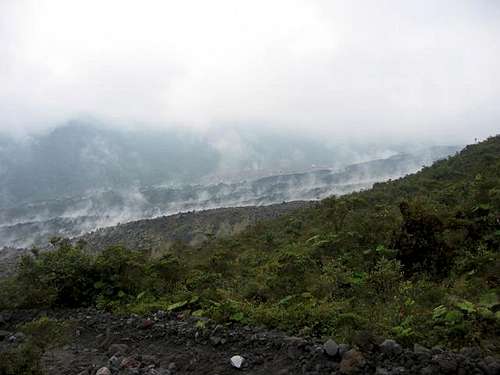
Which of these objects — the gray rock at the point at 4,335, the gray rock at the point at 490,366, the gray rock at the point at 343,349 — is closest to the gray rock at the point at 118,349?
the gray rock at the point at 4,335

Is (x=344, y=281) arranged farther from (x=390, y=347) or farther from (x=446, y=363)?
(x=446, y=363)

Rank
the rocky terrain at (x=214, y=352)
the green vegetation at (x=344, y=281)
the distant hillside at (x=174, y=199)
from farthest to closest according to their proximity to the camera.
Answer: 1. the distant hillside at (x=174, y=199)
2. the green vegetation at (x=344, y=281)
3. the rocky terrain at (x=214, y=352)

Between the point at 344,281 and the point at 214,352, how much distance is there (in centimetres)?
379

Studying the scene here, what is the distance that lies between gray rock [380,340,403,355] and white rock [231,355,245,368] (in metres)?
2.30

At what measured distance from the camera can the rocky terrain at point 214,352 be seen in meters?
6.41

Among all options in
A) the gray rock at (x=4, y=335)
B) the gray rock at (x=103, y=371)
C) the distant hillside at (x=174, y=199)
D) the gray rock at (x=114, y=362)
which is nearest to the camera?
the gray rock at (x=103, y=371)

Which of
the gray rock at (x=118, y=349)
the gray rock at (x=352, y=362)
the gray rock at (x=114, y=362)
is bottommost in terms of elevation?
the gray rock at (x=118, y=349)

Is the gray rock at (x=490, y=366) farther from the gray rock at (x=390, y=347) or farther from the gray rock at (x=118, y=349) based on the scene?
the gray rock at (x=118, y=349)

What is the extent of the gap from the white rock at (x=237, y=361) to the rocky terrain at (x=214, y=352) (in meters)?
0.02

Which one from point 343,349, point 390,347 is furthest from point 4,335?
point 390,347

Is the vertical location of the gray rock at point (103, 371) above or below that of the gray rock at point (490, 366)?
below

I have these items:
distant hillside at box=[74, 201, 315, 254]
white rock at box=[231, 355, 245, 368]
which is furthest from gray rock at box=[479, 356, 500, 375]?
distant hillside at box=[74, 201, 315, 254]

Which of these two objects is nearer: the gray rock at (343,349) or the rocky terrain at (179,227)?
the gray rock at (343,349)

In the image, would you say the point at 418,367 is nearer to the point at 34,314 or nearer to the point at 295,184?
the point at 34,314
